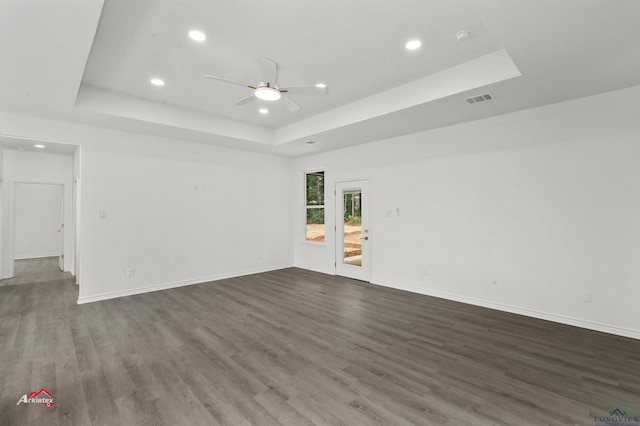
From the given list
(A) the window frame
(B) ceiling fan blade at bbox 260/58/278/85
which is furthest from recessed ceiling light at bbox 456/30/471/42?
(A) the window frame

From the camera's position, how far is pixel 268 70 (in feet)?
10.8

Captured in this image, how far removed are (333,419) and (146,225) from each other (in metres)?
4.82

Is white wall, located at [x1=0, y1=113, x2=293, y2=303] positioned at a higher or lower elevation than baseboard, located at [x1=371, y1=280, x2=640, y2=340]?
higher

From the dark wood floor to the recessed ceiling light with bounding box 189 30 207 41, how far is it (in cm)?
322

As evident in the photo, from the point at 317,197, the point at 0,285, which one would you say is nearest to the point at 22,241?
the point at 0,285

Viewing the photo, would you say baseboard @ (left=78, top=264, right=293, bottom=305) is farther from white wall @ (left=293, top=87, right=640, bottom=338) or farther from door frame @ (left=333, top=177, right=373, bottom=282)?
white wall @ (left=293, top=87, right=640, bottom=338)

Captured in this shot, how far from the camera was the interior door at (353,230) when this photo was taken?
20.2 feet

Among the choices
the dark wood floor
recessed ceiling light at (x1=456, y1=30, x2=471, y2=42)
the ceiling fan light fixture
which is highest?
recessed ceiling light at (x1=456, y1=30, x2=471, y2=42)

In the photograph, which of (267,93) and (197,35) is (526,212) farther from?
(197,35)

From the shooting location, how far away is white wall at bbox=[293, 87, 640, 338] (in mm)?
3518

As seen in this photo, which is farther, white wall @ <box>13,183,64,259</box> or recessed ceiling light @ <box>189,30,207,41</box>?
white wall @ <box>13,183,64,259</box>

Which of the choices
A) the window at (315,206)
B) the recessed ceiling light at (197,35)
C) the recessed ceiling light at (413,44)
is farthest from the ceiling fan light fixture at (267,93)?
the window at (315,206)

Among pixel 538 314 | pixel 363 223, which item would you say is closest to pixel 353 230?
pixel 363 223

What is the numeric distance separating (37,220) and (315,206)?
28.7 feet
